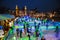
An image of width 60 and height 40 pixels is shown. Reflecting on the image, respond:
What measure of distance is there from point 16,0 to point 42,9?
1.85 feet

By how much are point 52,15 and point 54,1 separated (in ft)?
0.96

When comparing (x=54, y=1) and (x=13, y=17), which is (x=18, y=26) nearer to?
(x=13, y=17)

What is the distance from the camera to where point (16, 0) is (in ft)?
8.82

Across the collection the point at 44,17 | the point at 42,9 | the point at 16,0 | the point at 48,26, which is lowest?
the point at 48,26

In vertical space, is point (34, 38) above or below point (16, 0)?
below

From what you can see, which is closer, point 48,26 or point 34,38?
point 34,38

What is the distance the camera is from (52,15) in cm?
276

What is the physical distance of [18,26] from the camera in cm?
261

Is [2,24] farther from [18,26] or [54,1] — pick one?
[54,1]

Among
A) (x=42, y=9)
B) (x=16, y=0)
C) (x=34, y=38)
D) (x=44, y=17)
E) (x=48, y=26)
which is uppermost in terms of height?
(x=16, y=0)

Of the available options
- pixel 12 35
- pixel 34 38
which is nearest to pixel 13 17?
pixel 12 35

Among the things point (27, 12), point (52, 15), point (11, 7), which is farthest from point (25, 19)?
point (52, 15)

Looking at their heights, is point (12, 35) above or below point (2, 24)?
below

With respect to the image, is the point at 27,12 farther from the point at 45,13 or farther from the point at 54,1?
the point at 54,1
